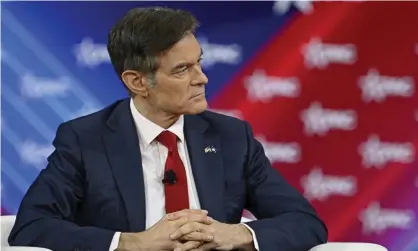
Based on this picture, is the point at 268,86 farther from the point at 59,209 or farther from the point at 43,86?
the point at 59,209

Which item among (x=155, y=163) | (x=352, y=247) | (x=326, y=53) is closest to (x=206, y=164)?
(x=155, y=163)

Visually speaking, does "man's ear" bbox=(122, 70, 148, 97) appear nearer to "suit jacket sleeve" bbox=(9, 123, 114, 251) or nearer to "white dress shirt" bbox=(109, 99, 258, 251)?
"white dress shirt" bbox=(109, 99, 258, 251)

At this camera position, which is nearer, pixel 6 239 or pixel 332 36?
pixel 6 239

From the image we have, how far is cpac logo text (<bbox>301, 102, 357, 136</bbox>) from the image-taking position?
11.7 feet

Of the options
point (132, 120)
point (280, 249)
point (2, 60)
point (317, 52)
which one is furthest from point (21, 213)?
point (317, 52)

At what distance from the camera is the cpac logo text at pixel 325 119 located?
3562 millimetres

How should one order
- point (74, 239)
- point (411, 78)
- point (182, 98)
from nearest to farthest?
1. point (74, 239)
2. point (182, 98)
3. point (411, 78)

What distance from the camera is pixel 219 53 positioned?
11.8 ft

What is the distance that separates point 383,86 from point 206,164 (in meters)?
1.33

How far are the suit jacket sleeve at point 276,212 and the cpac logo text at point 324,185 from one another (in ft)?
3.48

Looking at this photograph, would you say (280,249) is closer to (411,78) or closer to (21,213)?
(21,213)

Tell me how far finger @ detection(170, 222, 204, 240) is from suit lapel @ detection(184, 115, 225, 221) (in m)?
0.16

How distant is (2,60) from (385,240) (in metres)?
1.89

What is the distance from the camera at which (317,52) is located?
3.55 m
